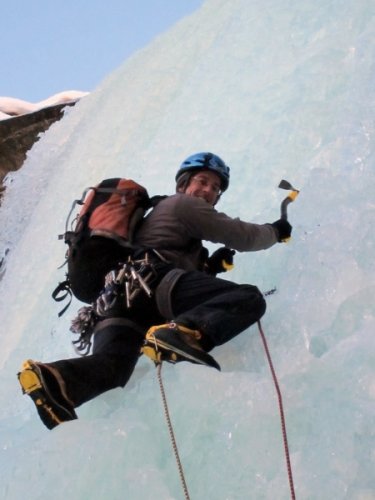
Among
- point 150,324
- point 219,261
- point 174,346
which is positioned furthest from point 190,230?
point 174,346

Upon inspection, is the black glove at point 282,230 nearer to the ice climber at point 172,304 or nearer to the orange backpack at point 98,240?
the ice climber at point 172,304

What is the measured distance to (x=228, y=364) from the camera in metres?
2.19

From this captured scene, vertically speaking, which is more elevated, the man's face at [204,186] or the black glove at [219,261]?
the man's face at [204,186]

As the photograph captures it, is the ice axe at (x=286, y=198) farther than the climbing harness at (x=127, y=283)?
Yes

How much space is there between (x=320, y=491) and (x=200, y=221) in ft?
3.30

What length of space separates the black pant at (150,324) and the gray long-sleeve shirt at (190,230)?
0.58 ft

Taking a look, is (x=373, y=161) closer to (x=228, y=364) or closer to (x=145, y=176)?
(x=228, y=364)

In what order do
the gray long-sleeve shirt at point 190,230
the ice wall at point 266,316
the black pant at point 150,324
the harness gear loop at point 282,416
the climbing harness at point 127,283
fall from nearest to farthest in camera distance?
the harness gear loop at point 282,416 → the ice wall at point 266,316 → the black pant at point 150,324 → the climbing harness at point 127,283 → the gray long-sleeve shirt at point 190,230

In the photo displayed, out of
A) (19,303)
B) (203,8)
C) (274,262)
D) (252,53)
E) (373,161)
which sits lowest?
(19,303)

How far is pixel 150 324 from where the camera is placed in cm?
241

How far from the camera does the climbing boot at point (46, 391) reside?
6.27ft

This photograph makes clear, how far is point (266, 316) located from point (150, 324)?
408 millimetres

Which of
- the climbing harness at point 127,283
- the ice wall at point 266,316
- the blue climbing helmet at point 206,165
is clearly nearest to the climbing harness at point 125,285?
the climbing harness at point 127,283

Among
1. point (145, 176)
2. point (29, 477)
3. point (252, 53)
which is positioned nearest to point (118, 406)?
point (29, 477)
